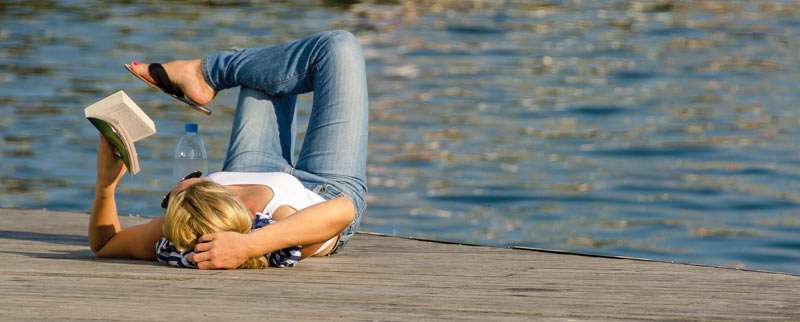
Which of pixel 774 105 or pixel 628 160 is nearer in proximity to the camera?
pixel 628 160

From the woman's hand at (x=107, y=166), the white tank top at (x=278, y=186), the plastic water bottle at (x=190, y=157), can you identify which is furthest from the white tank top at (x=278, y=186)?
the plastic water bottle at (x=190, y=157)

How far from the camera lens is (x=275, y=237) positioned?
5707 millimetres

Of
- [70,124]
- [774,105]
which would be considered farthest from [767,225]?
[70,124]

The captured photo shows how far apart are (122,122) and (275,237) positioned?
725mm

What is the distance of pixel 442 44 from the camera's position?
25.6m

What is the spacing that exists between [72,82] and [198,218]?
1648cm

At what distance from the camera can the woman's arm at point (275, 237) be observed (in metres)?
5.70

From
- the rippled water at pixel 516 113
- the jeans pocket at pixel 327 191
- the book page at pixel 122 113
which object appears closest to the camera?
the book page at pixel 122 113

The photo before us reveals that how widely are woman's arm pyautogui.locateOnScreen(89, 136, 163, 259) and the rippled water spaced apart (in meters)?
7.09

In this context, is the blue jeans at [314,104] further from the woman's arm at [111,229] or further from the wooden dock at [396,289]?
the woman's arm at [111,229]

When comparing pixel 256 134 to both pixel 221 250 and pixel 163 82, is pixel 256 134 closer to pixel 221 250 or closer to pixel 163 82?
pixel 163 82

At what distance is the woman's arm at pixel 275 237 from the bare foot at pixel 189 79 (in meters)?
1.01

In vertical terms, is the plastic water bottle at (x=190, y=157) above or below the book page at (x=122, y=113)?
below

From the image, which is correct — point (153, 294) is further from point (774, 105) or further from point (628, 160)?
point (774, 105)
